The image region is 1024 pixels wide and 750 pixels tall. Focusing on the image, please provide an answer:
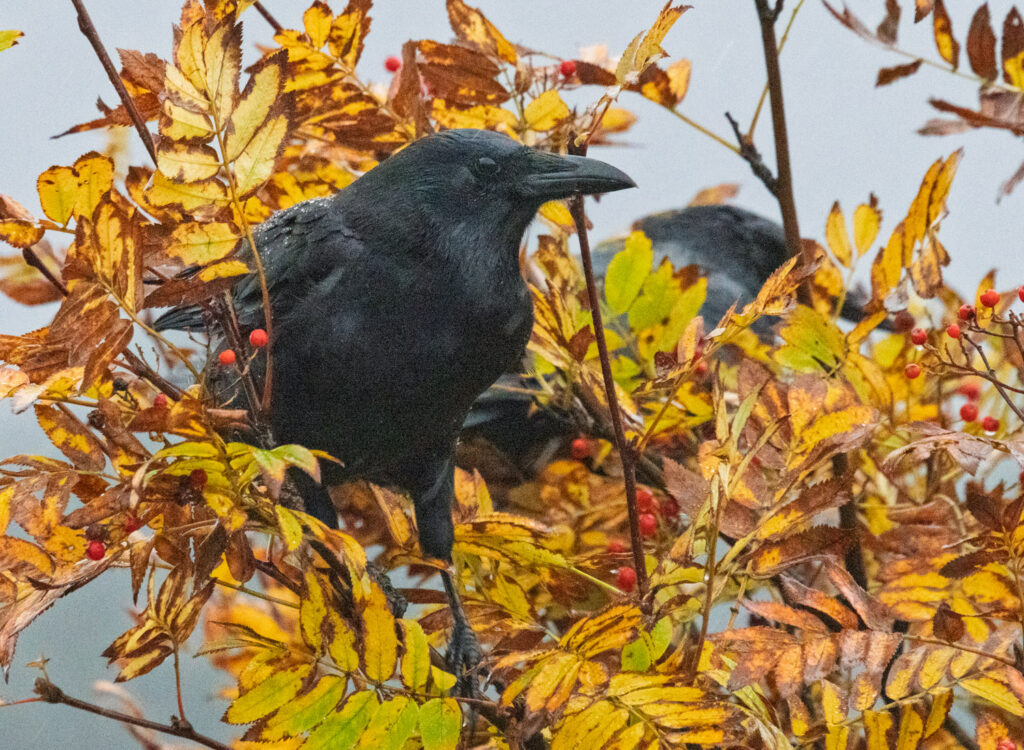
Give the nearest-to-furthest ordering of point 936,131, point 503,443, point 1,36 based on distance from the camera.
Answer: point 1,36
point 936,131
point 503,443

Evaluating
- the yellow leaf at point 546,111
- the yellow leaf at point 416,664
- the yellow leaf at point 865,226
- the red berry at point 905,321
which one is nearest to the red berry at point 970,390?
the red berry at point 905,321

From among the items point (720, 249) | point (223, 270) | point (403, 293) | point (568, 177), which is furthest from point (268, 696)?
point (720, 249)

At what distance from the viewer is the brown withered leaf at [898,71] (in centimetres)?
94

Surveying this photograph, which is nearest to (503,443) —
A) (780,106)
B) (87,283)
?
(780,106)

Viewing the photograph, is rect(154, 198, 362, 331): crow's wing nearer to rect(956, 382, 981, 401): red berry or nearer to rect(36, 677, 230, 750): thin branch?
rect(36, 677, 230, 750): thin branch

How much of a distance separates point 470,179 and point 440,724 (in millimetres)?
463

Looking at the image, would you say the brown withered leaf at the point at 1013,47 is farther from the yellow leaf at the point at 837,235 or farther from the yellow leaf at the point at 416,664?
the yellow leaf at the point at 416,664

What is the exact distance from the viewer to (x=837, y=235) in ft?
3.02

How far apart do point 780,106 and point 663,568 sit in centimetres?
45

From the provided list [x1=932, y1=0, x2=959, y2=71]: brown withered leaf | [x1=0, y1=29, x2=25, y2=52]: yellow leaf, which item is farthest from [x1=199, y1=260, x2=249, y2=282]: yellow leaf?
[x1=932, y1=0, x2=959, y2=71]: brown withered leaf

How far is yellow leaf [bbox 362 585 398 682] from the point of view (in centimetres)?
58

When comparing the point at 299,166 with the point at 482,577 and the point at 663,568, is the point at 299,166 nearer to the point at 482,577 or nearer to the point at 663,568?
the point at 482,577

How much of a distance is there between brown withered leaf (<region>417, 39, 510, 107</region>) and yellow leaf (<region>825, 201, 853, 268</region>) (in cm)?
29

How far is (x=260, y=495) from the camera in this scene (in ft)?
1.89
